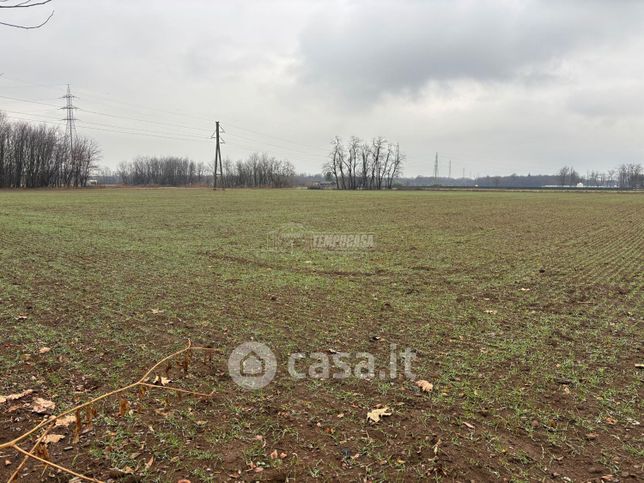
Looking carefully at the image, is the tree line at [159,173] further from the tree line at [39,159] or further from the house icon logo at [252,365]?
the house icon logo at [252,365]

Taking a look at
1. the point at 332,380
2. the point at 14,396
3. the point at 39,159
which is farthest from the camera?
the point at 39,159

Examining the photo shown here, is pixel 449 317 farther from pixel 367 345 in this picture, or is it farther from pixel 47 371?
pixel 47 371

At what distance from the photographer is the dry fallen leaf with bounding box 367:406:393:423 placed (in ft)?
10.7

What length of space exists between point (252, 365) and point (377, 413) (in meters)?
1.45

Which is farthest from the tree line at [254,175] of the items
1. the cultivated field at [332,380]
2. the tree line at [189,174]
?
the cultivated field at [332,380]

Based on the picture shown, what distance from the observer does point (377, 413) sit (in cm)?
333

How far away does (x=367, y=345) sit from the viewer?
476 centimetres

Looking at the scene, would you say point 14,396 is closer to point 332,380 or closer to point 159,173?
point 332,380

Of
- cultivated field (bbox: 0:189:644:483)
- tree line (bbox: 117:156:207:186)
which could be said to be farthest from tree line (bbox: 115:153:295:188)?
cultivated field (bbox: 0:189:644:483)

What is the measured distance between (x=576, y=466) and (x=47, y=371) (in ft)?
14.8

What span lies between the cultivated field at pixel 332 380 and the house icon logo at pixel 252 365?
0.10 metres

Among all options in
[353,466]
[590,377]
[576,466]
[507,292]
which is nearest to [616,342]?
[590,377]

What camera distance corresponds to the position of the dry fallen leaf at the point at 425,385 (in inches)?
147

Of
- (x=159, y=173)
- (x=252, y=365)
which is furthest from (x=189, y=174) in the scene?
(x=252, y=365)
